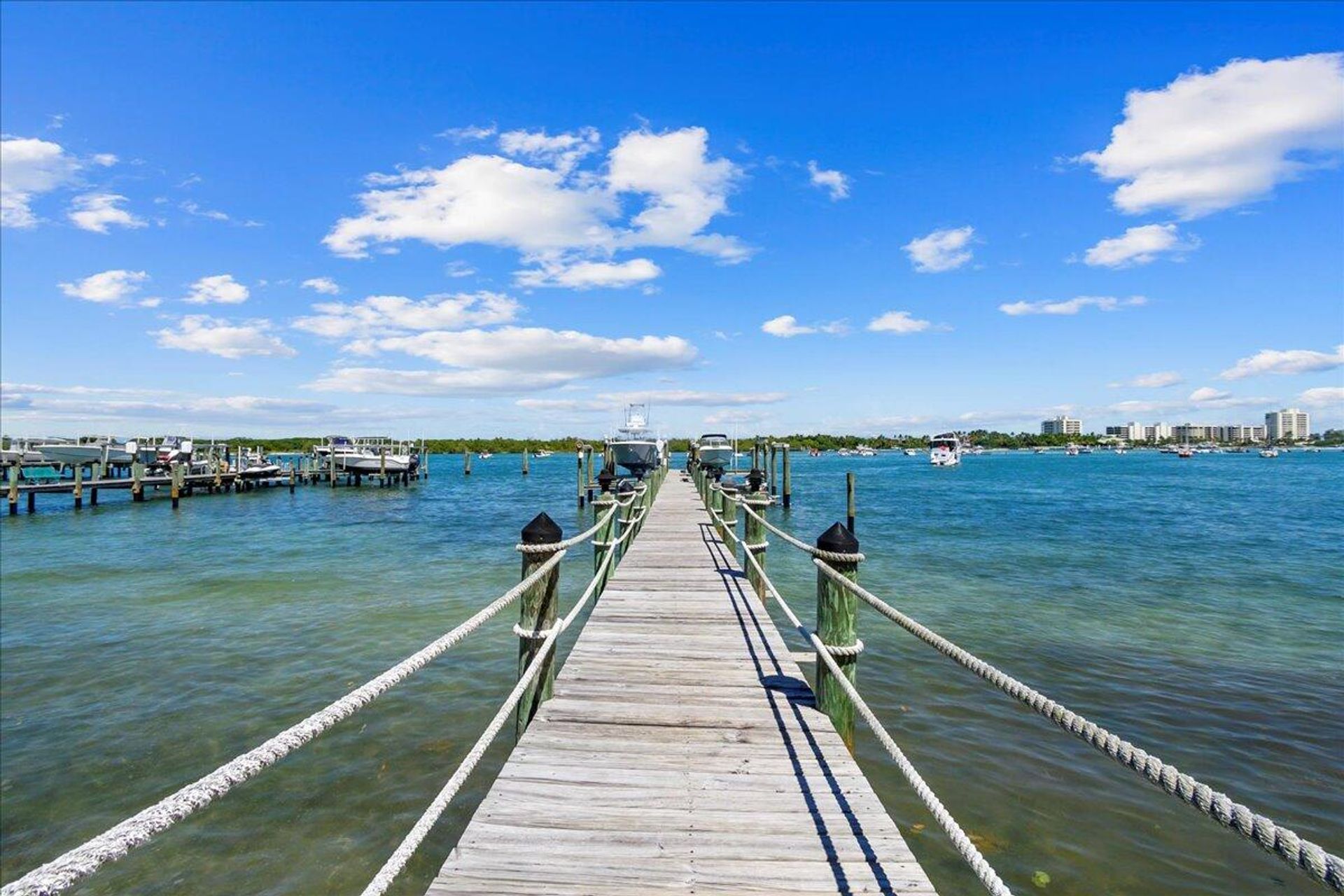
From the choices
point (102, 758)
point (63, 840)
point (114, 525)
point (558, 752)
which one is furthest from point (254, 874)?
point (114, 525)

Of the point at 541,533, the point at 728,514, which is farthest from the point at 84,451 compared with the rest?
the point at 541,533

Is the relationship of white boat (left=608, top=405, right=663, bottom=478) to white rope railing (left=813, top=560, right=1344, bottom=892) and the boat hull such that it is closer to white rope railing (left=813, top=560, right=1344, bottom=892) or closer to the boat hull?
the boat hull

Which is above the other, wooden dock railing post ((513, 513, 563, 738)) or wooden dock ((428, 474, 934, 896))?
wooden dock railing post ((513, 513, 563, 738))

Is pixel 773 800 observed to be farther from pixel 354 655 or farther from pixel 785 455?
pixel 785 455

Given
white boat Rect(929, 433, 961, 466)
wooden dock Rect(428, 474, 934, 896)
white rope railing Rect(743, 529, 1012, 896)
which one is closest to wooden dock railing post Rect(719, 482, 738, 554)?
wooden dock Rect(428, 474, 934, 896)

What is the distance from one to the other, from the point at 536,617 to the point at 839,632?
233 cm

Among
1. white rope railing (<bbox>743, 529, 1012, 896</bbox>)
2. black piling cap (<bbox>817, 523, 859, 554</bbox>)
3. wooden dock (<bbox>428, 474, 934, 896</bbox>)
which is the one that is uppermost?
black piling cap (<bbox>817, 523, 859, 554</bbox>)

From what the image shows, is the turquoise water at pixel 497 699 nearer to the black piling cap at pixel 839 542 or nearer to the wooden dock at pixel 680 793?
the wooden dock at pixel 680 793

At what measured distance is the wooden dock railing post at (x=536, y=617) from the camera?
5133 millimetres

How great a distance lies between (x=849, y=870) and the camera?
3.13m

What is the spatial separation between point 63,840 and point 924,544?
2265 cm

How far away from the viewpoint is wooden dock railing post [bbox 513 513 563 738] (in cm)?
513

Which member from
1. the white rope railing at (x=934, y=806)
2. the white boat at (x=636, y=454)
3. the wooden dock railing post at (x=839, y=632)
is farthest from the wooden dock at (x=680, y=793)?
the white boat at (x=636, y=454)

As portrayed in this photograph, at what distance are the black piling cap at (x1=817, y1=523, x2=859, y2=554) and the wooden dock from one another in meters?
1.26
